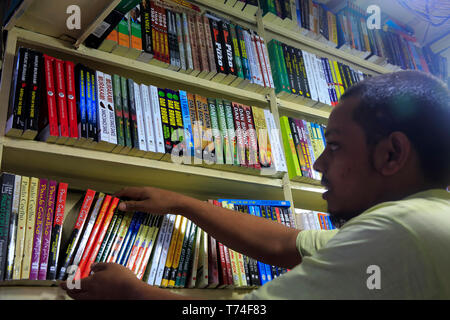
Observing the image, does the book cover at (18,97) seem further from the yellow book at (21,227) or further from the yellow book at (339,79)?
the yellow book at (339,79)

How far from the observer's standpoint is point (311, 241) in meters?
1.18

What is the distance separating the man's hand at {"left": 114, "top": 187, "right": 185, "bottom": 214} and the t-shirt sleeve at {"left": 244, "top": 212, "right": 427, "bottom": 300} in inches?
22.8

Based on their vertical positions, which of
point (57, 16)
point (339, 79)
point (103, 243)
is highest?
point (339, 79)

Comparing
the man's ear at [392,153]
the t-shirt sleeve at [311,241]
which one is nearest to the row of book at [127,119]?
the t-shirt sleeve at [311,241]

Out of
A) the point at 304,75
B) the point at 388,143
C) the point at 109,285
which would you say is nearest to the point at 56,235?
the point at 109,285

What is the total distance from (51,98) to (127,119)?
235 millimetres

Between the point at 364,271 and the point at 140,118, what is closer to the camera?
the point at 364,271

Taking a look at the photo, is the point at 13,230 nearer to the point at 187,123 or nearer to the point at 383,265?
the point at 187,123

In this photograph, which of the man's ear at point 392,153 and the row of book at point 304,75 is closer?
the man's ear at point 392,153

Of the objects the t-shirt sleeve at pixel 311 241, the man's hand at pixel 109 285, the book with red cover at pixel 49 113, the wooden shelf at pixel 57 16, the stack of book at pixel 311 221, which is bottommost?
the man's hand at pixel 109 285

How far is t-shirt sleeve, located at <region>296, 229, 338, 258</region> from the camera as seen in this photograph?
1160 millimetres

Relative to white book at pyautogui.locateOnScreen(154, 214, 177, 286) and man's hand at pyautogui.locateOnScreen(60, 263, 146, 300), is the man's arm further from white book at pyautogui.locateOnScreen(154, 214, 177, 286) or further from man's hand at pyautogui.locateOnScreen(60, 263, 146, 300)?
man's hand at pyautogui.locateOnScreen(60, 263, 146, 300)

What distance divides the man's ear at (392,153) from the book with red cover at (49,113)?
0.89 m

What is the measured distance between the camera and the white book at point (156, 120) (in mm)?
1305
